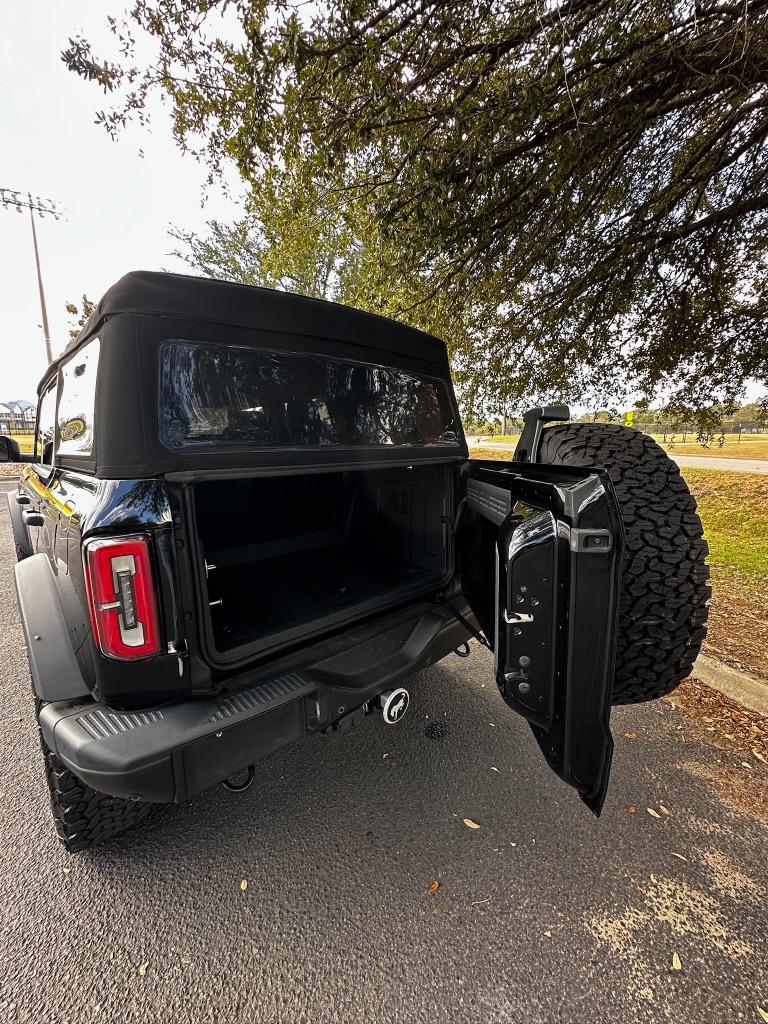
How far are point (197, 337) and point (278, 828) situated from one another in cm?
202

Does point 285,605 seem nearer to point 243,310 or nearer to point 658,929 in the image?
point 243,310

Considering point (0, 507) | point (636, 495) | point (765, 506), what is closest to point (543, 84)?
point (636, 495)

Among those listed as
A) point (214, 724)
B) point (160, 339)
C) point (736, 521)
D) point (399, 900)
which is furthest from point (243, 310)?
point (736, 521)

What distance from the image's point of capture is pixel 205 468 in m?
1.40

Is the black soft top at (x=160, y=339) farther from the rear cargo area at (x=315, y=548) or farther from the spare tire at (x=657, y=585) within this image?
the spare tire at (x=657, y=585)

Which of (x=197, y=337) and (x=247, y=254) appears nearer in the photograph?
(x=197, y=337)

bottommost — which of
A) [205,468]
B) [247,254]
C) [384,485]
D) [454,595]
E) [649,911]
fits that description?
[649,911]

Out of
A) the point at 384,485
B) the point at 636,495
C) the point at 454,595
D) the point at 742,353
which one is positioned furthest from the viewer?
the point at 742,353

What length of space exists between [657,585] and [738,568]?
4.31 m

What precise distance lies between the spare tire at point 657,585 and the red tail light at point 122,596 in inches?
66.7

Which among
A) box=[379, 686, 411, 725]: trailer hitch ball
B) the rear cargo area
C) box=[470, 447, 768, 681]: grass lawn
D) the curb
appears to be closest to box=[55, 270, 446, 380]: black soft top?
the rear cargo area

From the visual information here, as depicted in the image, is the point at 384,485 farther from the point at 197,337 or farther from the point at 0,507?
the point at 0,507

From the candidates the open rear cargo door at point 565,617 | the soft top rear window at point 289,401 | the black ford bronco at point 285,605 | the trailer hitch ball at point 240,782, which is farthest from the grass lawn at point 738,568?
the trailer hitch ball at point 240,782

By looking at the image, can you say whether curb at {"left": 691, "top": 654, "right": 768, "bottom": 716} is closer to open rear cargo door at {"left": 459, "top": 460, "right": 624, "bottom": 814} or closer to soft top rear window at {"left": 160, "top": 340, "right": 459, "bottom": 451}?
open rear cargo door at {"left": 459, "top": 460, "right": 624, "bottom": 814}
